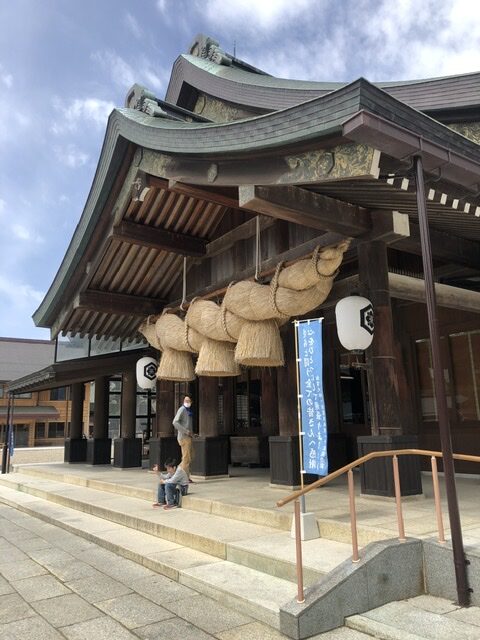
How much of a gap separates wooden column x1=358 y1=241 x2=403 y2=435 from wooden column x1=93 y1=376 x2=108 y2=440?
35.9 ft

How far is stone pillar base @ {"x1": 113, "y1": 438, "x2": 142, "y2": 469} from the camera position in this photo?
43.9 ft

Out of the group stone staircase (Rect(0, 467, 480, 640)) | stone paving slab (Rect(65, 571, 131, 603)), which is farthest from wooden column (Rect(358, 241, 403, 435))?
stone paving slab (Rect(65, 571, 131, 603))

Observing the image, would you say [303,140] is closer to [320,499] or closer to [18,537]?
[320,499]

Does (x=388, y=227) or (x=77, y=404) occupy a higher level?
(x=388, y=227)

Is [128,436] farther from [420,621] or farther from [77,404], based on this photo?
[420,621]

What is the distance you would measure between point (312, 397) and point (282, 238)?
10.6ft

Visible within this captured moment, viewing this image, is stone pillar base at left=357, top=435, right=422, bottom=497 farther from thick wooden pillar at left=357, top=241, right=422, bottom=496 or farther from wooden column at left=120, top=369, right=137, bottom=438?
wooden column at left=120, top=369, right=137, bottom=438

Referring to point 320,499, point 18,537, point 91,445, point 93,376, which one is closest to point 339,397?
point 320,499

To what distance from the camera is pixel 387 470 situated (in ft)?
19.5

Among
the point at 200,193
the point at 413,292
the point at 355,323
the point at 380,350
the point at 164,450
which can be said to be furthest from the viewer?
the point at 164,450

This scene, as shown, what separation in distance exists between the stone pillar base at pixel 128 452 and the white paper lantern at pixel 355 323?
29.1 ft

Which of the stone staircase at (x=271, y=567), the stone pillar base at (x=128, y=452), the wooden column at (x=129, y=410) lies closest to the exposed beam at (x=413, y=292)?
the stone staircase at (x=271, y=567)

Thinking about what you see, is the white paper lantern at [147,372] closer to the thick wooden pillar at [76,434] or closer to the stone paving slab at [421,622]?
the thick wooden pillar at [76,434]

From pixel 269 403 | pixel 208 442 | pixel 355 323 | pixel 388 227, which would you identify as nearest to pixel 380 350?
pixel 355 323
